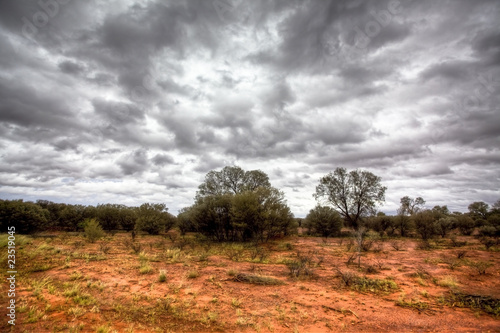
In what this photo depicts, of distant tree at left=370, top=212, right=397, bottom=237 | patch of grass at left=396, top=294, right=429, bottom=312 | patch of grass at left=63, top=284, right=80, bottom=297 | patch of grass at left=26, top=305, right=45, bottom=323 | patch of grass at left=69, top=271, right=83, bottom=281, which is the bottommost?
distant tree at left=370, top=212, right=397, bottom=237

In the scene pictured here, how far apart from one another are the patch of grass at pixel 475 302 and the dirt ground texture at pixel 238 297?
122 mm

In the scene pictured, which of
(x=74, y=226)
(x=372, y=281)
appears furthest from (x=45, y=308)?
(x=74, y=226)

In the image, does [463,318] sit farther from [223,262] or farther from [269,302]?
[223,262]

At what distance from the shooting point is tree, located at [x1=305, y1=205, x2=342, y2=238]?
36.1 meters

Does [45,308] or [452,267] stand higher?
[45,308]

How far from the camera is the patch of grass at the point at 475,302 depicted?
754 cm

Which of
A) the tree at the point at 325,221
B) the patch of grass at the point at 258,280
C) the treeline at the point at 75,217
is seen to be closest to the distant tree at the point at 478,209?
the tree at the point at 325,221

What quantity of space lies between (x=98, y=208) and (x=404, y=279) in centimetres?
4981

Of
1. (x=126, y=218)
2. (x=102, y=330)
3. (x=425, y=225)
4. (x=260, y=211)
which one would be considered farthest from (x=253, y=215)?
(x=126, y=218)

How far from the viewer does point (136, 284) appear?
33.6ft

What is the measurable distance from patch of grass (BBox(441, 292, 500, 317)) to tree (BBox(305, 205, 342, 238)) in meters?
27.8

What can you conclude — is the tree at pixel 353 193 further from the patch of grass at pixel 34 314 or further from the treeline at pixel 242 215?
the patch of grass at pixel 34 314

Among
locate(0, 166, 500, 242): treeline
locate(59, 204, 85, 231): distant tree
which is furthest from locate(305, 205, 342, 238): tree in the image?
locate(59, 204, 85, 231): distant tree

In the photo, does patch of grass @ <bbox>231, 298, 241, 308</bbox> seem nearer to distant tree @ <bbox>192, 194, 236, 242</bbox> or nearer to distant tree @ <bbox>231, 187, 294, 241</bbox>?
distant tree @ <bbox>231, 187, 294, 241</bbox>
